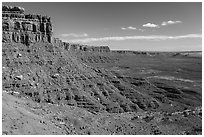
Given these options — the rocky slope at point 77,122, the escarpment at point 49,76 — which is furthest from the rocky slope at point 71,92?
the rocky slope at point 77,122

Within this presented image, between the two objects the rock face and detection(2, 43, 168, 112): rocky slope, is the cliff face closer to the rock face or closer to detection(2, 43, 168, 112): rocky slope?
the rock face

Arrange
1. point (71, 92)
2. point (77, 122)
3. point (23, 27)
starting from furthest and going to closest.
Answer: point (23, 27)
point (71, 92)
point (77, 122)

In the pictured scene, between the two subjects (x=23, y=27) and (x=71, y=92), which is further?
(x=23, y=27)

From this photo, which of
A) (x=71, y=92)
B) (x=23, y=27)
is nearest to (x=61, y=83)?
(x=71, y=92)

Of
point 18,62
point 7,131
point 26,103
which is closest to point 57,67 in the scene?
point 18,62

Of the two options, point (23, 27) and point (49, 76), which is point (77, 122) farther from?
point (23, 27)

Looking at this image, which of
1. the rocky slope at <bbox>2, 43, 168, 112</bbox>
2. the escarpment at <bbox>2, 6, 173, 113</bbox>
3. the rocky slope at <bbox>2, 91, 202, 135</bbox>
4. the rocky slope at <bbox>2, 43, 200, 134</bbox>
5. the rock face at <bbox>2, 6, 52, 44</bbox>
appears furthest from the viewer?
the rock face at <bbox>2, 6, 52, 44</bbox>

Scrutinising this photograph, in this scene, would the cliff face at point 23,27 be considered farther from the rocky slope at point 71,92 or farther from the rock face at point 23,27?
the rocky slope at point 71,92

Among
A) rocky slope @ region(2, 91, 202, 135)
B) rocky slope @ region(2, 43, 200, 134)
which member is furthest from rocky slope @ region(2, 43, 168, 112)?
rocky slope @ region(2, 91, 202, 135)

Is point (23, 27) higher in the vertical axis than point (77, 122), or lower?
higher

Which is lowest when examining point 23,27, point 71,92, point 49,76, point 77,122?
point 77,122
